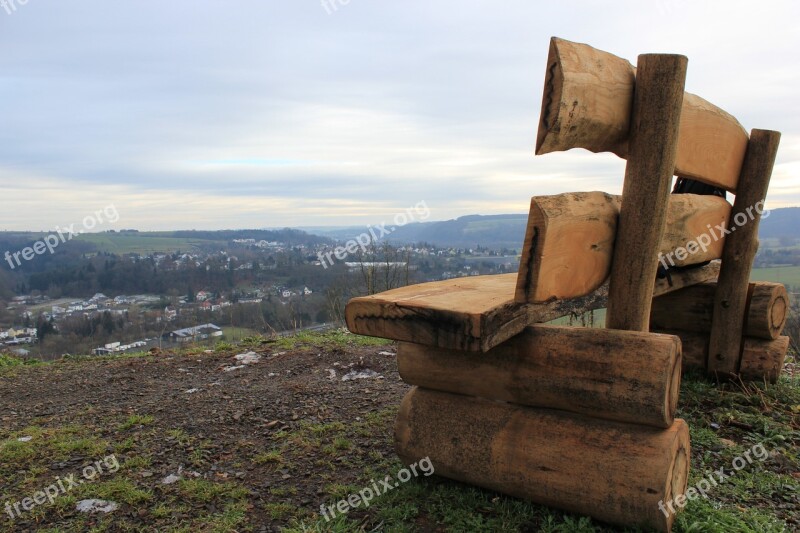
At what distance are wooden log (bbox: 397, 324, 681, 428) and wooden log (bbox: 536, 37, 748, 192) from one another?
2.94 ft

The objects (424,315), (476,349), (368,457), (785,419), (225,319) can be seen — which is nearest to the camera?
(476,349)

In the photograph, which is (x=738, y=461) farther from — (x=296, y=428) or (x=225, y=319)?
(x=225, y=319)

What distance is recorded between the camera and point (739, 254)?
429 cm

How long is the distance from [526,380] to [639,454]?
0.59 metres

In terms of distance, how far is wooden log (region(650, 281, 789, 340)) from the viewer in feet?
14.2

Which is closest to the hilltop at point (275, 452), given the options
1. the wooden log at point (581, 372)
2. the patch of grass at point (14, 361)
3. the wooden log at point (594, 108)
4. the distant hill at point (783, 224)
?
the wooden log at point (581, 372)

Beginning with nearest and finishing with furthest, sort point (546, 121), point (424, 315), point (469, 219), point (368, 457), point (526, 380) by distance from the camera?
point (546, 121), point (424, 315), point (526, 380), point (368, 457), point (469, 219)

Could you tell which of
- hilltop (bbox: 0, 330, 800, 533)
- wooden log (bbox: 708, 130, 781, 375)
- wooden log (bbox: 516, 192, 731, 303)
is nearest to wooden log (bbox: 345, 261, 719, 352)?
wooden log (bbox: 516, 192, 731, 303)

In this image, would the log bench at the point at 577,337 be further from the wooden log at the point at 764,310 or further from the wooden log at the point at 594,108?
the wooden log at the point at 764,310

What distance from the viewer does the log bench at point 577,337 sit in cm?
212

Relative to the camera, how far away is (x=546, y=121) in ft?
6.30

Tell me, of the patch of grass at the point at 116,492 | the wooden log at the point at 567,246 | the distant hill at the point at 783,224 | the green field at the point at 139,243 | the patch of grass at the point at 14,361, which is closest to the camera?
the wooden log at the point at 567,246

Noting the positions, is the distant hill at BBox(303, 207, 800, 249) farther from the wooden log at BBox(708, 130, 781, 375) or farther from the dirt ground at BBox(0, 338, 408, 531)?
the wooden log at BBox(708, 130, 781, 375)

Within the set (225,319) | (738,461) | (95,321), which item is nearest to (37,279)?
(95,321)
